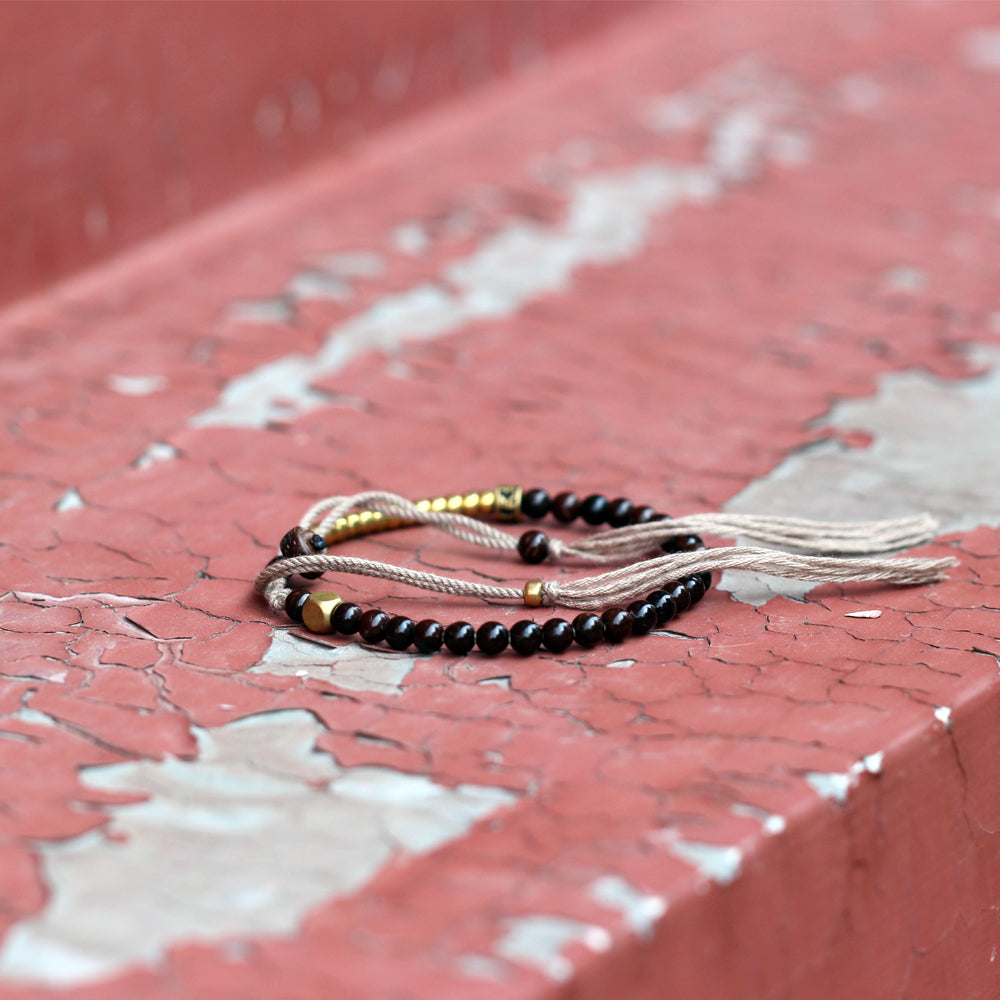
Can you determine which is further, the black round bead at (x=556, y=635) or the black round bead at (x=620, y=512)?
the black round bead at (x=620, y=512)

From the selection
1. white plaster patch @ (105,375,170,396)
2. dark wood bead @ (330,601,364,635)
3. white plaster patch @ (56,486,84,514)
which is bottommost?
dark wood bead @ (330,601,364,635)

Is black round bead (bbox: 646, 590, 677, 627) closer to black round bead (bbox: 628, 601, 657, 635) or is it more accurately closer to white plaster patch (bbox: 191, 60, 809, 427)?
black round bead (bbox: 628, 601, 657, 635)

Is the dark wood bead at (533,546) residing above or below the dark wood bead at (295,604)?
below

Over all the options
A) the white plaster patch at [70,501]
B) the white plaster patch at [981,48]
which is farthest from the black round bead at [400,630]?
the white plaster patch at [981,48]

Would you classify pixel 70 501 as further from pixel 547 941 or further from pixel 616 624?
pixel 547 941

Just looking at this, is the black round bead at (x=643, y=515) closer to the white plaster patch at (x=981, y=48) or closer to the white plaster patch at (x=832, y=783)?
the white plaster patch at (x=832, y=783)

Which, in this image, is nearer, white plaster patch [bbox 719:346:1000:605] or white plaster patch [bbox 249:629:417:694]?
white plaster patch [bbox 249:629:417:694]

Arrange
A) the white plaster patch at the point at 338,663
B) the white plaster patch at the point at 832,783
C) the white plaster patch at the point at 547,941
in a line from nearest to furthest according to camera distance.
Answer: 1. the white plaster patch at the point at 547,941
2. the white plaster patch at the point at 832,783
3. the white plaster patch at the point at 338,663

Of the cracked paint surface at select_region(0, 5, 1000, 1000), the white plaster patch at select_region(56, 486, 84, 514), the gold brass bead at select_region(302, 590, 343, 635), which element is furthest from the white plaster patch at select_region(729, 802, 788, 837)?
the white plaster patch at select_region(56, 486, 84, 514)
